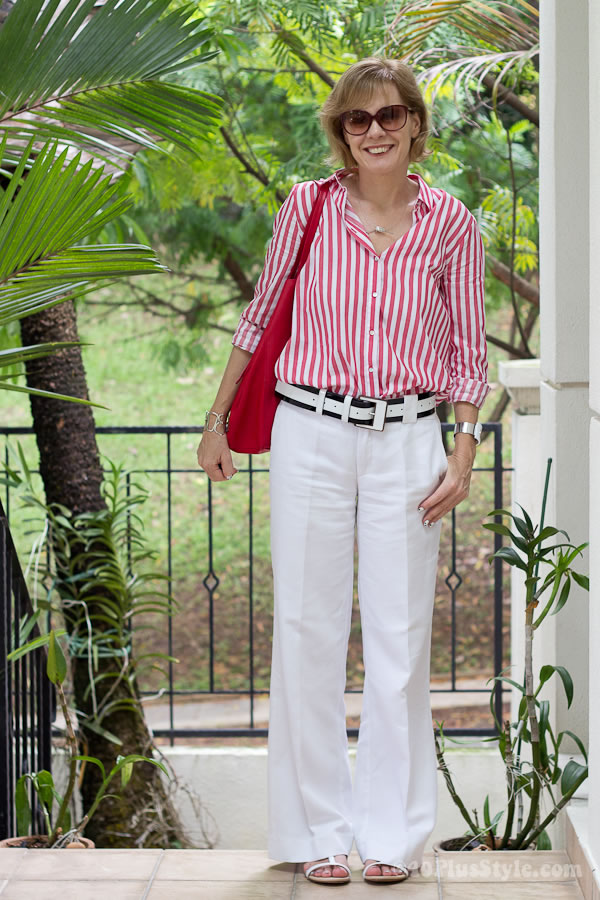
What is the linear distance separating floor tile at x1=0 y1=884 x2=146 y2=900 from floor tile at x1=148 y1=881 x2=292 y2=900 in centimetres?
2

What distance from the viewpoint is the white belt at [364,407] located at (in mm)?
2297

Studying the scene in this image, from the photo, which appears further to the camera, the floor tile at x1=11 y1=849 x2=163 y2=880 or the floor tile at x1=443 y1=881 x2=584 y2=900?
the floor tile at x1=11 y1=849 x2=163 y2=880

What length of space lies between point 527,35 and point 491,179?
2083 millimetres

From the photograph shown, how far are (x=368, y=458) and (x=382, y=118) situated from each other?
0.71 metres

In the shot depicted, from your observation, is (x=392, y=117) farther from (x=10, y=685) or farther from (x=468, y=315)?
(x=10, y=685)

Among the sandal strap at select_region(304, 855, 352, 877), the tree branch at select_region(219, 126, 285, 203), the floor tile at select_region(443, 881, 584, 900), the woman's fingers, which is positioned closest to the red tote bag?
the woman's fingers

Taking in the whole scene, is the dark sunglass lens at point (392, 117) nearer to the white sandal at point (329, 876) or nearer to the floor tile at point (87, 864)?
the white sandal at point (329, 876)

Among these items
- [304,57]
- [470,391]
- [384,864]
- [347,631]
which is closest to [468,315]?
[470,391]

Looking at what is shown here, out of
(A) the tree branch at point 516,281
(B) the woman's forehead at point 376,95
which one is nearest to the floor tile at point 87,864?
(B) the woman's forehead at point 376,95

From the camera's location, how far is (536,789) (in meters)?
2.69

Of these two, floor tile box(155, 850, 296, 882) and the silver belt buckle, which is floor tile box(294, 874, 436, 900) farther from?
the silver belt buckle

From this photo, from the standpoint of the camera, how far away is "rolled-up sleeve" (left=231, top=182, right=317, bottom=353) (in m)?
2.39

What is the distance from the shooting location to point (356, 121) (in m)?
2.29

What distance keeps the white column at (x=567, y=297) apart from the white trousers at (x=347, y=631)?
0.56m
